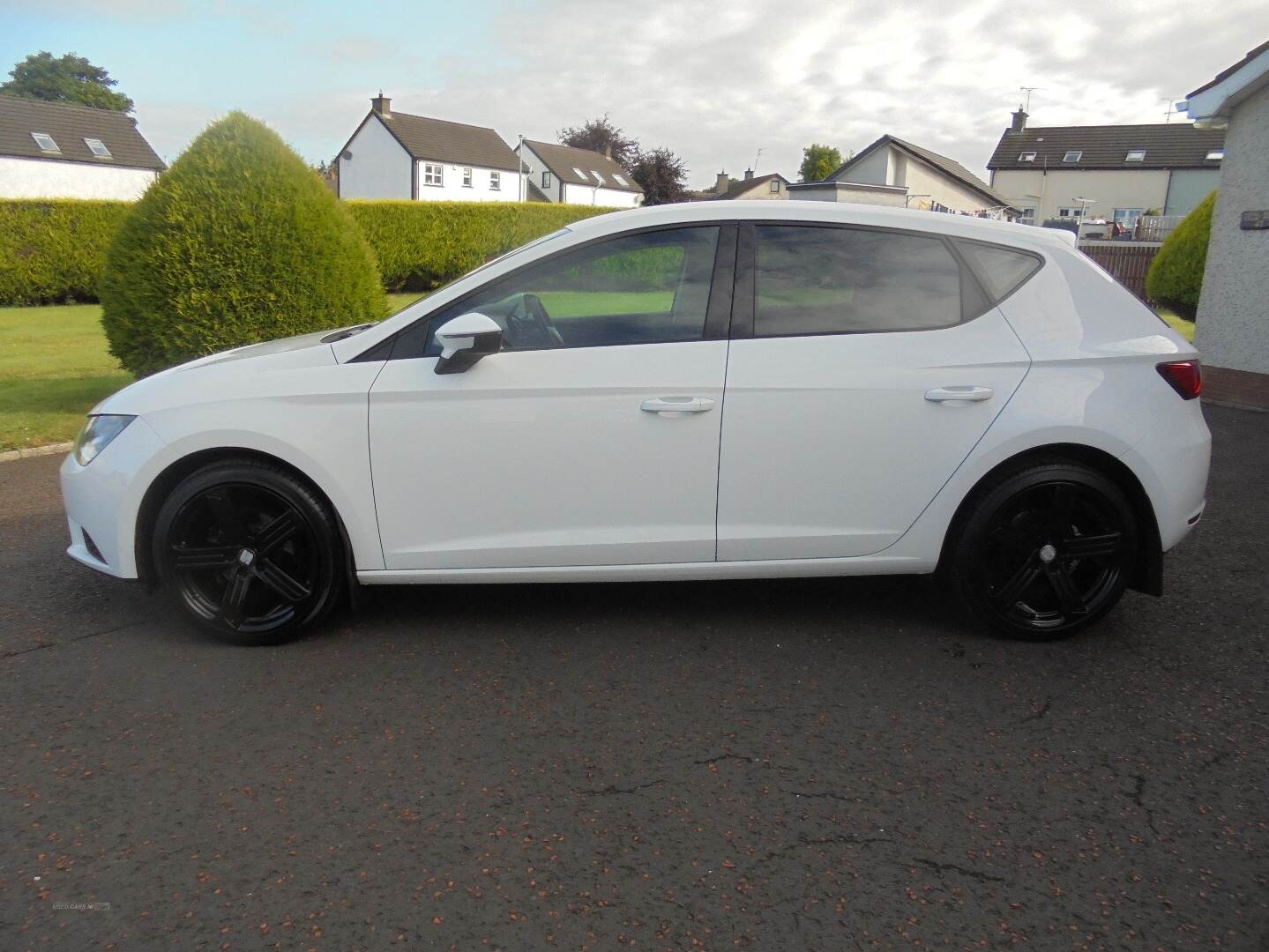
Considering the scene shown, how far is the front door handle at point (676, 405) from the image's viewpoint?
3916 millimetres

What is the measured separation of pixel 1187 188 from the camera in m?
66.4

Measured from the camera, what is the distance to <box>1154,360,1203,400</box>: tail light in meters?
4.07

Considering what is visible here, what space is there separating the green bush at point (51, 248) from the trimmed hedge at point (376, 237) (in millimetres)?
→ 20

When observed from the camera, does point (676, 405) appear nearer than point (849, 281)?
Yes

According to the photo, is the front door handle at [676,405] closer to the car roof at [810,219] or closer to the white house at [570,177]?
the car roof at [810,219]

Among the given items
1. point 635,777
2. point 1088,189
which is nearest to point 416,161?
point 1088,189

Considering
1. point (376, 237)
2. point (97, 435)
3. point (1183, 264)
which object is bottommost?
point (97, 435)

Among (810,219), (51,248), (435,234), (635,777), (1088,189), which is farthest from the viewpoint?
(1088,189)

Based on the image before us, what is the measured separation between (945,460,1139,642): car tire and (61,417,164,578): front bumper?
10.5 ft

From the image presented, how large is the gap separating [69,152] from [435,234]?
3287cm

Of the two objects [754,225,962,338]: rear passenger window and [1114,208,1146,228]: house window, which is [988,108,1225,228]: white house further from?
[754,225,962,338]: rear passenger window

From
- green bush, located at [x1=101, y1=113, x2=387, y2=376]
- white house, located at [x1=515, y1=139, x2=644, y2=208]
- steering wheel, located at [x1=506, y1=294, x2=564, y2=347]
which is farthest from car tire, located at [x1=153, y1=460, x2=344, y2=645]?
white house, located at [x1=515, y1=139, x2=644, y2=208]

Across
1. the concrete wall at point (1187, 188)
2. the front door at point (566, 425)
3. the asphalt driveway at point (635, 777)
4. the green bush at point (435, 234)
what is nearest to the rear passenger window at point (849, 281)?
the front door at point (566, 425)

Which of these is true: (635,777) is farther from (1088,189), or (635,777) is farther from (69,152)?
(1088,189)
